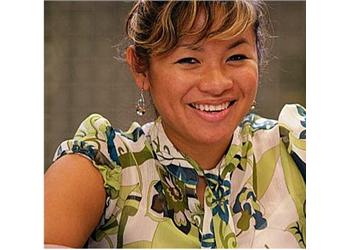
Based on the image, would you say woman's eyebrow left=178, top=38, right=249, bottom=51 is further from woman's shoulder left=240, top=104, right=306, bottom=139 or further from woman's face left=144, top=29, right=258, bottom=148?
woman's shoulder left=240, top=104, right=306, bottom=139

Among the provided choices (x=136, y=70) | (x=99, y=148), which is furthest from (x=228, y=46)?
(x=99, y=148)

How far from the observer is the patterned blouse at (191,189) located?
1315 mm

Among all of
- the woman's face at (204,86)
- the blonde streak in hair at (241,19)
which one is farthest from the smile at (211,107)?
the blonde streak in hair at (241,19)

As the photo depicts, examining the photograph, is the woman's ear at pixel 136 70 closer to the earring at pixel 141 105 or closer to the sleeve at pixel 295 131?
the earring at pixel 141 105

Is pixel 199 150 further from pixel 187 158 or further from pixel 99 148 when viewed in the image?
pixel 99 148

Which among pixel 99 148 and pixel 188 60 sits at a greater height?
pixel 188 60

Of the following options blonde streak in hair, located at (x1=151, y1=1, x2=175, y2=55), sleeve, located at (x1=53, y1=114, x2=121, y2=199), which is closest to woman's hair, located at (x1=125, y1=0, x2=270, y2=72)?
blonde streak in hair, located at (x1=151, y1=1, x2=175, y2=55)

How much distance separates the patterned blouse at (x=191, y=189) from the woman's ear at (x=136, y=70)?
63 mm

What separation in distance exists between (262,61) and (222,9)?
0.10 m

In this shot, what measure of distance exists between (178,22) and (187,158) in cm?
21

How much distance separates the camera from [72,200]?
50.8 inches
